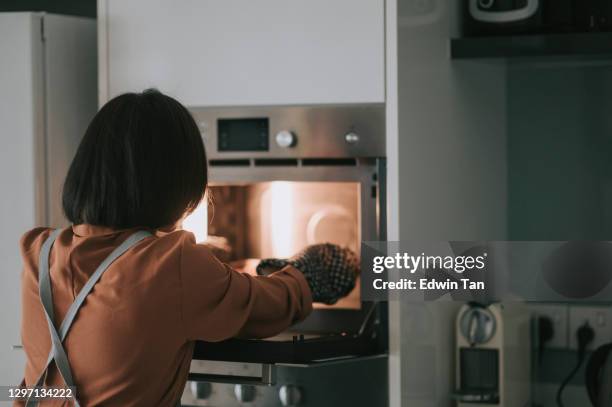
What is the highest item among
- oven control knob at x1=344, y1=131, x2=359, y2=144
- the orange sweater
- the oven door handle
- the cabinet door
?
the cabinet door

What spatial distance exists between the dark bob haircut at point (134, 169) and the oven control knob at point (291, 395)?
41 cm

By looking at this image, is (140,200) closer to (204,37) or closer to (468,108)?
(204,37)

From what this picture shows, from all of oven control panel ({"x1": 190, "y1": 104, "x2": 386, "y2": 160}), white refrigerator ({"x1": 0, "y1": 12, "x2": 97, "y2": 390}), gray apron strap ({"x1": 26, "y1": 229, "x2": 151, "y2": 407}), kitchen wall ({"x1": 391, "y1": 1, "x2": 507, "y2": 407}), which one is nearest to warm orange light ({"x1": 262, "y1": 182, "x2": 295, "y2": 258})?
oven control panel ({"x1": 190, "y1": 104, "x2": 386, "y2": 160})

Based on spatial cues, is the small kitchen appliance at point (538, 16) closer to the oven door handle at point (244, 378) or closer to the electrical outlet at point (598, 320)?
the electrical outlet at point (598, 320)

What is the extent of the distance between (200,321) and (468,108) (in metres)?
0.90

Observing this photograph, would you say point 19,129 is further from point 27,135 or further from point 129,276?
point 129,276

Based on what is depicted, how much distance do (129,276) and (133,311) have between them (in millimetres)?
47

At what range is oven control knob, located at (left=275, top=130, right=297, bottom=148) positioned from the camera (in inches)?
64.8

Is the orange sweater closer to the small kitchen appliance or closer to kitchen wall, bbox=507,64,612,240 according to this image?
the small kitchen appliance

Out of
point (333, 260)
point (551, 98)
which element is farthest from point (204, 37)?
point (551, 98)

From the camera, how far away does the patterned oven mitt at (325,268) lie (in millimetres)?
1565

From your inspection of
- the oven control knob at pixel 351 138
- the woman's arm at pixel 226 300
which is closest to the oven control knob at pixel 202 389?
the woman's arm at pixel 226 300

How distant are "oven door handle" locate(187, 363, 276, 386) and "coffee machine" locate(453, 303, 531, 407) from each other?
1.63ft

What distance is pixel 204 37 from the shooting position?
1688 mm
